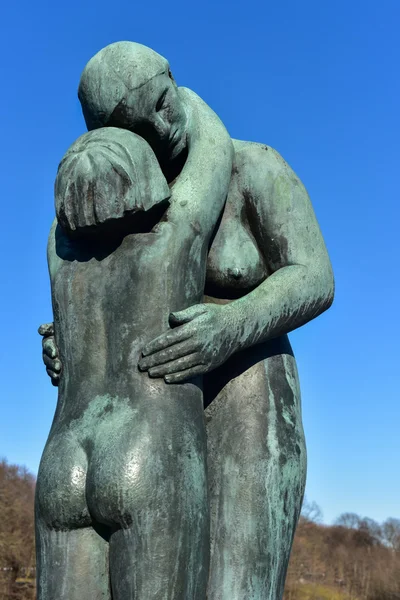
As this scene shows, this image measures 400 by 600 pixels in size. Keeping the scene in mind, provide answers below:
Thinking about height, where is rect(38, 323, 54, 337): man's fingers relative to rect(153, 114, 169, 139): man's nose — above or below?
below

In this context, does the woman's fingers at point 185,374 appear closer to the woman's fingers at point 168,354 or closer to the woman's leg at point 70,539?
the woman's fingers at point 168,354

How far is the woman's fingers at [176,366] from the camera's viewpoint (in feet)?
11.7

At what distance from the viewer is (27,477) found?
46812mm

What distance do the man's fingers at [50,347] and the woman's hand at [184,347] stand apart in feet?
1.83

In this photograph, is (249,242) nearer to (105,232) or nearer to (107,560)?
(105,232)

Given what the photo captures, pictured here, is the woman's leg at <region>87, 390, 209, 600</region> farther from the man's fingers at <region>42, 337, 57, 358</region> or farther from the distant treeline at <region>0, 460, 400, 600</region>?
the distant treeline at <region>0, 460, 400, 600</region>

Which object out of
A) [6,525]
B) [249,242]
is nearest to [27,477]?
[6,525]

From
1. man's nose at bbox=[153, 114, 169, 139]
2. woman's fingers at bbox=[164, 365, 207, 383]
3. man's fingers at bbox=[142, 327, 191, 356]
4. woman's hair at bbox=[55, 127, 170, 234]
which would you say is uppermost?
man's nose at bbox=[153, 114, 169, 139]

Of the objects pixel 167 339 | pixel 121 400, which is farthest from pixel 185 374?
pixel 121 400

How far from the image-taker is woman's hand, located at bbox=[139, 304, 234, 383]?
3.57 meters

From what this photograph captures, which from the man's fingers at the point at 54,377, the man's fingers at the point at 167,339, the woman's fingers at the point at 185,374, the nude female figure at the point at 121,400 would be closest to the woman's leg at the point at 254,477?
the nude female figure at the point at 121,400

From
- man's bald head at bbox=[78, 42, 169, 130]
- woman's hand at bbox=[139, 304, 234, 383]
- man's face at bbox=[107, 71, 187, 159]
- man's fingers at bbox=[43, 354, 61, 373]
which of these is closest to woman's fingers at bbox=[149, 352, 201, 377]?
woman's hand at bbox=[139, 304, 234, 383]

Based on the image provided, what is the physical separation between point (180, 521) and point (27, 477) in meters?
45.1

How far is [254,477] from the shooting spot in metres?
3.85
